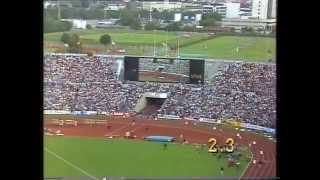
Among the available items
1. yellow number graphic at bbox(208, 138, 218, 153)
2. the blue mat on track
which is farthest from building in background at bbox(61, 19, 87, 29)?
yellow number graphic at bbox(208, 138, 218, 153)

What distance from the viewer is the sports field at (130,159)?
1.90 meters

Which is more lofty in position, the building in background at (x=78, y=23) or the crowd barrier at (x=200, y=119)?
the building in background at (x=78, y=23)

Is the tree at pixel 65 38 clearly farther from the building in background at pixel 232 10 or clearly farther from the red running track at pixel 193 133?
the building in background at pixel 232 10

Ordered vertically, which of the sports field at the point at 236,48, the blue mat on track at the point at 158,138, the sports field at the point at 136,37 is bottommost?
the blue mat on track at the point at 158,138

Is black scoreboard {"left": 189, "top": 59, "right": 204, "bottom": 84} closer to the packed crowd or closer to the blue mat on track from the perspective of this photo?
the packed crowd

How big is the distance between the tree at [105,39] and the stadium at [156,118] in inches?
2.0

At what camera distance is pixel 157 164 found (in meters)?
1.93

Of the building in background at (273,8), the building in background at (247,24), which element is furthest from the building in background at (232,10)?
the building in background at (273,8)

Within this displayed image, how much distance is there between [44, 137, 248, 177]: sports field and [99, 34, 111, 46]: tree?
37 centimetres

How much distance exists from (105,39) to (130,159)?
465mm

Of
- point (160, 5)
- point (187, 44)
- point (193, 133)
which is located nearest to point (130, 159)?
point (193, 133)

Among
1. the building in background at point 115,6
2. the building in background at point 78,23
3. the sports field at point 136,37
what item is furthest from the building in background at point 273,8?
the building in background at point 78,23

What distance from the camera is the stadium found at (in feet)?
6.26
